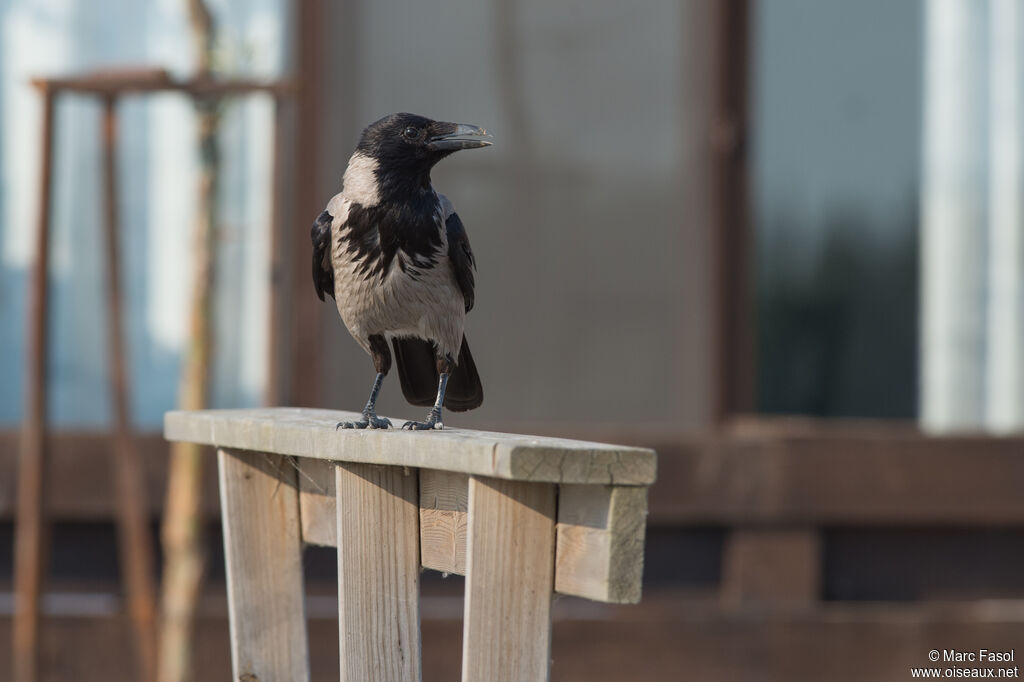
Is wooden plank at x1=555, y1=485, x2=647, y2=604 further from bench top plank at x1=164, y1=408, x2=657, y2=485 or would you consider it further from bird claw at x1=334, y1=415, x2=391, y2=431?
bird claw at x1=334, y1=415, x2=391, y2=431

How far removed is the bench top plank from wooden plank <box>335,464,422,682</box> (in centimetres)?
8

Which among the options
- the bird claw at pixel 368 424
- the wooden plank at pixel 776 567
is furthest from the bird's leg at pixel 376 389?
the wooden plank at pixel 776 567

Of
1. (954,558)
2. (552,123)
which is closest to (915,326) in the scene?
(954,558)

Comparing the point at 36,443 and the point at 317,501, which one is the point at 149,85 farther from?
the point at 317,501

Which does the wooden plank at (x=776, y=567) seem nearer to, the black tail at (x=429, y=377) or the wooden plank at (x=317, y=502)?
the black tail at (x=429, y=377)

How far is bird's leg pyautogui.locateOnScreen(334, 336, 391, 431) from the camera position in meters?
2.52

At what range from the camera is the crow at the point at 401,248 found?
262cm

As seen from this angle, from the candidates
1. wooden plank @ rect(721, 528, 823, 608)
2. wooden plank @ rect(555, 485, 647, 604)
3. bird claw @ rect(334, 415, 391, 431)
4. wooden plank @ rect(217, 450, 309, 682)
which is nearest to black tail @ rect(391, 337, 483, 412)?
bird claw @ rect(334, 415, 391, 431)

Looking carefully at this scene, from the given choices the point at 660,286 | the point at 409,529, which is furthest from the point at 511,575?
the point at 660,286

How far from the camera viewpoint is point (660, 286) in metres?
5.66

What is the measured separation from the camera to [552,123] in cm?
560

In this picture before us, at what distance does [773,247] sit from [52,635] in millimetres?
3449

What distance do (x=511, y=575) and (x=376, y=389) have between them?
785mm

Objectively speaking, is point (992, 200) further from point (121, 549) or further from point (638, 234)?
point (121, 549)
